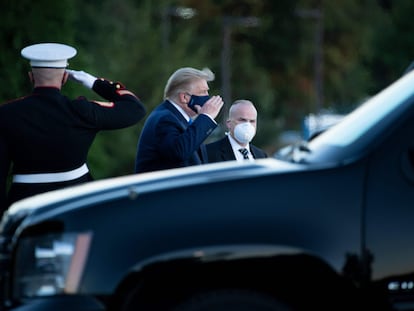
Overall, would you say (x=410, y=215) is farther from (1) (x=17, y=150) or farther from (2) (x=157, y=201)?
(1) (x=17, y=150)

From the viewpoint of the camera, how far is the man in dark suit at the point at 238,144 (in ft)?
30.1

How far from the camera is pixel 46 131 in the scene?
7219 millimetres

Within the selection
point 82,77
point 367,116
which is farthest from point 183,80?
point 367,116

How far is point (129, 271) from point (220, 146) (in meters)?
4.42

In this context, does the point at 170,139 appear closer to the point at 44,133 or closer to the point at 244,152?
the point at 44,133

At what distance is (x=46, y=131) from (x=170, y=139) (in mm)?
900

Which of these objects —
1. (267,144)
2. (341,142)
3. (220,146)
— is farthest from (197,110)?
(267,144)

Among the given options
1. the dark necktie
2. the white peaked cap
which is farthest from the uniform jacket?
the dark necktie

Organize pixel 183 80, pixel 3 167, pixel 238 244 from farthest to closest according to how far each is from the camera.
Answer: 1. pixel 183 80
2. pixel 3 167
3. pixel 238 244

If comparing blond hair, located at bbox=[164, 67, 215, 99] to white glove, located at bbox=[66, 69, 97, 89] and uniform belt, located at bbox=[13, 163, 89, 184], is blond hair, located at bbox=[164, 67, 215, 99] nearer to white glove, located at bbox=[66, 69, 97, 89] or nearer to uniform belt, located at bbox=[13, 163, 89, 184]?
white glove, located at bbox=[66, 69, 97, 89]

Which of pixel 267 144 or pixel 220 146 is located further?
pixel 267 144

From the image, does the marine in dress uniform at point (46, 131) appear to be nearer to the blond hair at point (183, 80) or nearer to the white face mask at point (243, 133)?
the blond hair at point (183, 80)

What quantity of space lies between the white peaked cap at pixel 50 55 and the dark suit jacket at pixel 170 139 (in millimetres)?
896

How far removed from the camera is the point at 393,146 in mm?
5047
